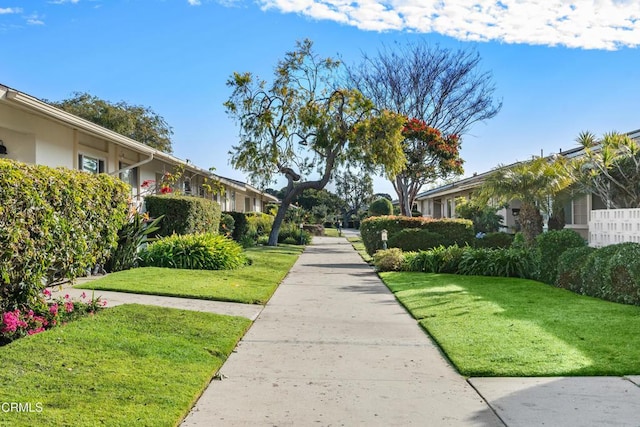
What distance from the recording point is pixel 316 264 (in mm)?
18000

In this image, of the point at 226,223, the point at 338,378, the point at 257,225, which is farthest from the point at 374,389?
the point at 257,225

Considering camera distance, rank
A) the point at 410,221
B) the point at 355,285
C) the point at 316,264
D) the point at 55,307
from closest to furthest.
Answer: the point at 55,307 → the point at 355,285 → the point at 316,264 → the point at 410,221

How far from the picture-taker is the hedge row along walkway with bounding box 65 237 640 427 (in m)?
4.21

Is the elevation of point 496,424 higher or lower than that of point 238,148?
lower

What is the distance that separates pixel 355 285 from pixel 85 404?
8.78 meters

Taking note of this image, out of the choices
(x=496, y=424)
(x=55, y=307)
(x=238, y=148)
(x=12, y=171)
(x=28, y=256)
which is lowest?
(x=496, y=424)

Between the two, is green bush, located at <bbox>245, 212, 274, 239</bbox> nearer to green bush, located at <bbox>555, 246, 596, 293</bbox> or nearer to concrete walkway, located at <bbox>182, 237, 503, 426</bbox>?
green bush, located at <bbox>555, 246, 596, 293</bbox>

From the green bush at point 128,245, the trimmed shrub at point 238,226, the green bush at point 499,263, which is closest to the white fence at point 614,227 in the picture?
the green bush at point 499,263

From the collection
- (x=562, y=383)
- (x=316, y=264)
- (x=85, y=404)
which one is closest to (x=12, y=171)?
(x=85, y=404)

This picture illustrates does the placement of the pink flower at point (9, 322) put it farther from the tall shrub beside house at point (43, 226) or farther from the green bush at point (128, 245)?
the green bush at point (128, 245)

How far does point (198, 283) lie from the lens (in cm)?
1088

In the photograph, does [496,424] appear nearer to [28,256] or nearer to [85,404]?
[85,404]

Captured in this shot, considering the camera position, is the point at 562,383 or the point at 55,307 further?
the point at 55,307

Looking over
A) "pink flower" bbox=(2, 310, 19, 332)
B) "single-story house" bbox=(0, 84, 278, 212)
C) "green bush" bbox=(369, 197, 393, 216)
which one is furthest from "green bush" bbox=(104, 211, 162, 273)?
"green bush" bbox=(369, 197, 393, 216)
